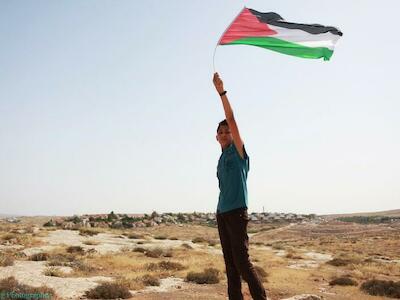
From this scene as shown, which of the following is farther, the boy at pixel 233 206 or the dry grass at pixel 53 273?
the dry grass at pixel 53 273

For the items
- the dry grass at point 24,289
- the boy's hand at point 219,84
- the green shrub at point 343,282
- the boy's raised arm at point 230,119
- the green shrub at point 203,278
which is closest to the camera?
the boy's raised arm at point 230,119

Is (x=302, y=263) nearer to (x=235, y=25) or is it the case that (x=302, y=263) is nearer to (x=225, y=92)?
(x=235, y=25)

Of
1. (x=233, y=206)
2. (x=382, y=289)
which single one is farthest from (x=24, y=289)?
(x=382, y=289)

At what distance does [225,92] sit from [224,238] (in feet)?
6.42

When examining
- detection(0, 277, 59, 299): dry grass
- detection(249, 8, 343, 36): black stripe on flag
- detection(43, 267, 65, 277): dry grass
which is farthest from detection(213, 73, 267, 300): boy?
detection(43, 267, 65, 277): dry grass

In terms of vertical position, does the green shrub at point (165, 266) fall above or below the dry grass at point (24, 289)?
below

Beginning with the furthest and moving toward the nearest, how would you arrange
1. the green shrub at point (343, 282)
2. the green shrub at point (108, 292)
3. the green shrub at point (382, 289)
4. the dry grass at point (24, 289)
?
1. the green shrub at point (343, 282)
2. the green shrub at point (382, 289)
3. the green shrub at point (108, 292)
4. the dry grass at point (24, 289)

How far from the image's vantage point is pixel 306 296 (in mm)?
8562

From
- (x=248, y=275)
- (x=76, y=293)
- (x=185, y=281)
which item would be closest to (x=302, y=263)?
(x=185, y=281)

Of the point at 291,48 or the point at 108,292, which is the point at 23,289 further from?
the point at 291,48

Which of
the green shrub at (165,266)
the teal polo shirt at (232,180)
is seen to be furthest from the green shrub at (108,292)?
the green shrub at (165,266)

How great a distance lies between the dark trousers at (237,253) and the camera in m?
5.04

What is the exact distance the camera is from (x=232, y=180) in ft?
17.4

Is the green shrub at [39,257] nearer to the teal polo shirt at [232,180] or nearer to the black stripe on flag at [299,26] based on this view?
the teal polo shirt at [232,180]
